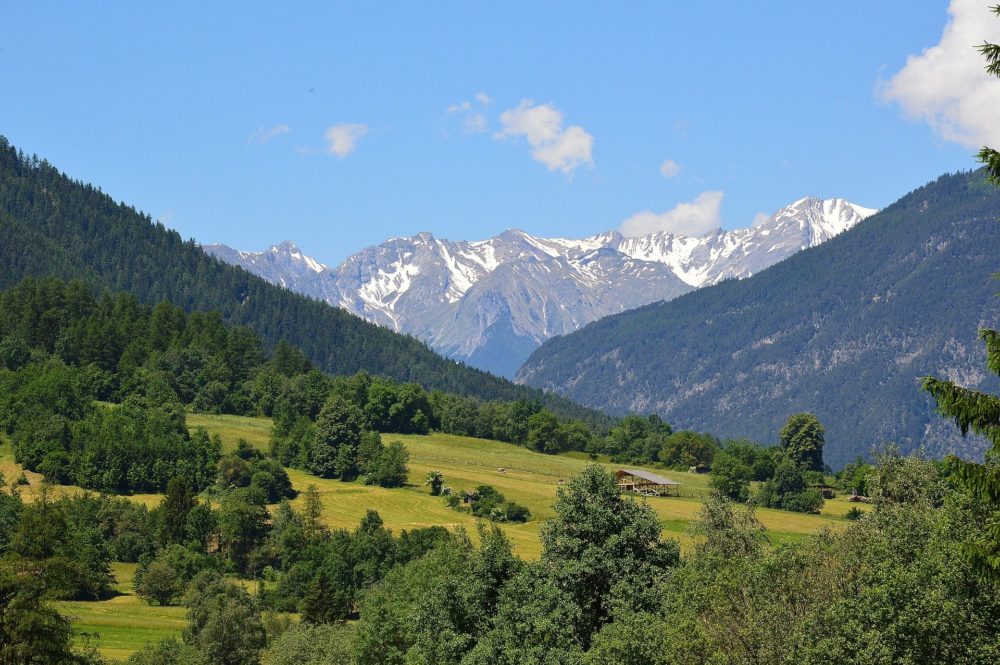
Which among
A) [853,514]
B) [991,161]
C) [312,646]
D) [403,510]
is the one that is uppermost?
[991,161]

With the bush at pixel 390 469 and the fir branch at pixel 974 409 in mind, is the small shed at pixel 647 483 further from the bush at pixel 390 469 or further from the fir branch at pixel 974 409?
the fir branch at pixel 974 409

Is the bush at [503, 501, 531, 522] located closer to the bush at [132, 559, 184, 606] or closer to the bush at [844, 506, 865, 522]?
the bush at [844, 506, 865, 522]

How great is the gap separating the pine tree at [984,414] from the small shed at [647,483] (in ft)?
488

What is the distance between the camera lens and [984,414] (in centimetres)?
2862

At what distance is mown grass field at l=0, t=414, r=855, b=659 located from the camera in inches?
4109

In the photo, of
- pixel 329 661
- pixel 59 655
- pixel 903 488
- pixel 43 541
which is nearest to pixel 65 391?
pixel 43 541

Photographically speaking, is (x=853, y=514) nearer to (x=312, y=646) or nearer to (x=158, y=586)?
(x=158, y=586)

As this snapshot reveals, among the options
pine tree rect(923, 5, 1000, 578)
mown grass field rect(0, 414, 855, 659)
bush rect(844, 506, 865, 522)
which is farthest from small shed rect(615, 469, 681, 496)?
pine tree rect(923, 5, 1000, 578)

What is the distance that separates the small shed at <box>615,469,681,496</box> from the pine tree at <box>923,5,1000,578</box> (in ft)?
488

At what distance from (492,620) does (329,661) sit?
22390 millimetres

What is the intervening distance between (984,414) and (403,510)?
131238 millimetres

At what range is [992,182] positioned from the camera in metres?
29.2

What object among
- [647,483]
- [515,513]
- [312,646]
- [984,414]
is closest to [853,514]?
[647,483]

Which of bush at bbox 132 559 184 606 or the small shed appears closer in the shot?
bush at bbox 132 559 184 606
